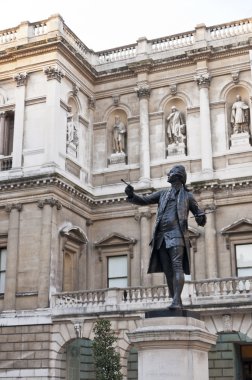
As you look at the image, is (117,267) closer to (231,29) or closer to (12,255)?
(12,255)

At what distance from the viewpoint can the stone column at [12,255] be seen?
25.5 m

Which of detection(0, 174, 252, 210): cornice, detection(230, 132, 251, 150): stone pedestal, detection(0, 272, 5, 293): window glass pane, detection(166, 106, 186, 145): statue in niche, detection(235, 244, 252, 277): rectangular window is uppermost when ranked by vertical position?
detection(166, 106, 186, 145): statue in niche

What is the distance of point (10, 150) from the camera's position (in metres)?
28.9

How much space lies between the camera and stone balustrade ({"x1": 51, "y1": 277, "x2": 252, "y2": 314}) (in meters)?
23.5

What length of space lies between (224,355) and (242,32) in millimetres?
15153

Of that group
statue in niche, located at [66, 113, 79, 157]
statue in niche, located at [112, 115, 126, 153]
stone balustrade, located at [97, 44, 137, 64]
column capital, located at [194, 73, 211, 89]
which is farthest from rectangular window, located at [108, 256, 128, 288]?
stone balustrade, located at [97, 44, 137, 64]

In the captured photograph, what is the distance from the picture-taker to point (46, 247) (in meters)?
25.5

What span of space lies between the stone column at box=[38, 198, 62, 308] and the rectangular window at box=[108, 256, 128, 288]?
12.6ft

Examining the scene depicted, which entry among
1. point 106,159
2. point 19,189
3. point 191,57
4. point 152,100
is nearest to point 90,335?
point 19,189

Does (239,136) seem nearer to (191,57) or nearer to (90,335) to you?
(191,57)

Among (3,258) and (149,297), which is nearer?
(149,297)

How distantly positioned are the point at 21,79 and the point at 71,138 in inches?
140

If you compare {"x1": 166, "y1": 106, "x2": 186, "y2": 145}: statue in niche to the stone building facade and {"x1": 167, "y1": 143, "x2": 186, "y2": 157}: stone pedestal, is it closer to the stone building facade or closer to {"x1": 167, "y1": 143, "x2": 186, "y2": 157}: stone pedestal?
the stone building facade

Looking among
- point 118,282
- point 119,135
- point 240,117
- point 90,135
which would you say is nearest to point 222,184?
point 240,117
